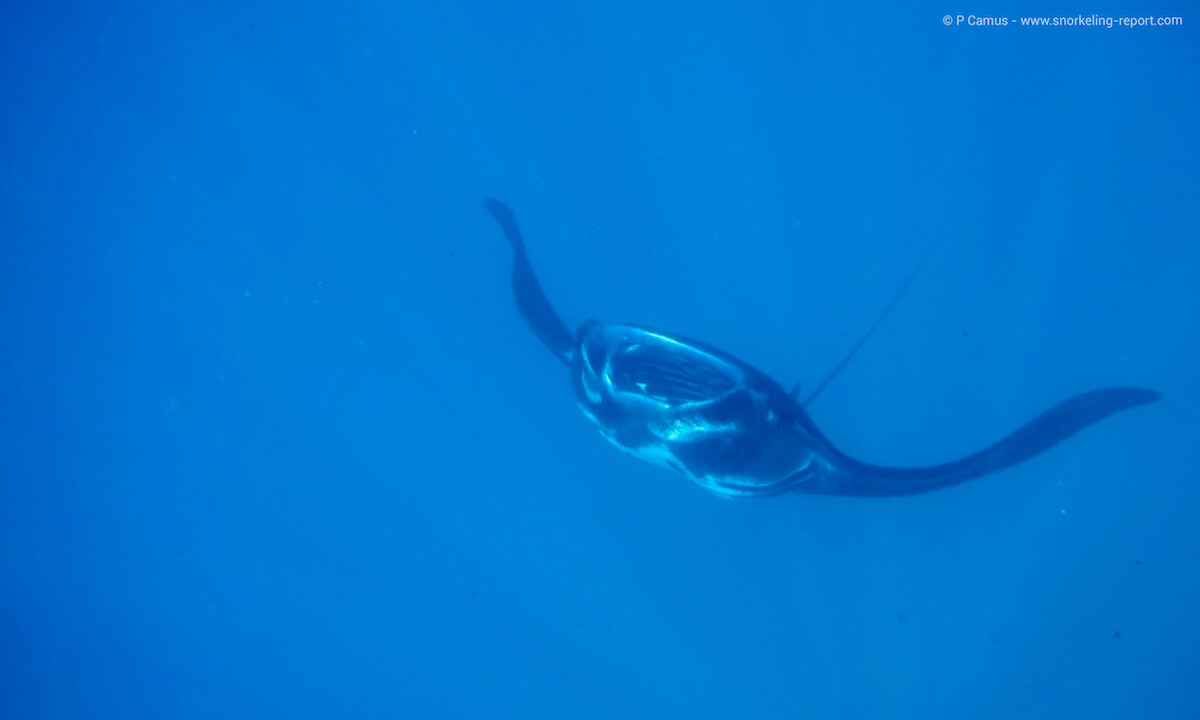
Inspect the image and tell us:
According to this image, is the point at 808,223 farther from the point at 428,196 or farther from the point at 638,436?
the point at 428,196

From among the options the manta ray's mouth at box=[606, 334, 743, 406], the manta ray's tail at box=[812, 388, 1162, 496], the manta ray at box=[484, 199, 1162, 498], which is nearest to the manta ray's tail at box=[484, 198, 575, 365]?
the manta ray at box=[484, 199, 1162, 498]

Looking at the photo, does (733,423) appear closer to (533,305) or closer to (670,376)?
(670,376)

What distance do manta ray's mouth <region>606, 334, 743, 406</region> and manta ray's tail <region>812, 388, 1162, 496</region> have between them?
2.88 feet

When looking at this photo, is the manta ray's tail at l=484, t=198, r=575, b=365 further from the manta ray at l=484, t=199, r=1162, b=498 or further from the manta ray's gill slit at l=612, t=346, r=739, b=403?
the manta ray's gill slit at l=612, t=346, r=739, b=403

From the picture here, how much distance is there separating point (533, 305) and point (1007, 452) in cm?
329

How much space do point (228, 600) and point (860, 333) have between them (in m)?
8.75

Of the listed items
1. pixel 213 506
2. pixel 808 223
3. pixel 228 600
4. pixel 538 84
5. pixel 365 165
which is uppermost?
pixel 538 84

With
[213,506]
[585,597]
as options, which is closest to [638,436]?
[585,597]

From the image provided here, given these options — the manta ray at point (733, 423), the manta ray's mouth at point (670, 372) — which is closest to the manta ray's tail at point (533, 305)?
the manta ray at point (733, 423)

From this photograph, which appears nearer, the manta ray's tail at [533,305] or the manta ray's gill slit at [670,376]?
the manta ray's gill slit at [670,376]

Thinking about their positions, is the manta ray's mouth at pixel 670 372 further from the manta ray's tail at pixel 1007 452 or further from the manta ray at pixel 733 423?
the manta ray's tail at pixel 1007 452

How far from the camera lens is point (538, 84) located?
19.9 ft

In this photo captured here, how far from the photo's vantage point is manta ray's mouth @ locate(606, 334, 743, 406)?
10.3 feet

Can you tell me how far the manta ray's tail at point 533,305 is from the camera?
181 inches
